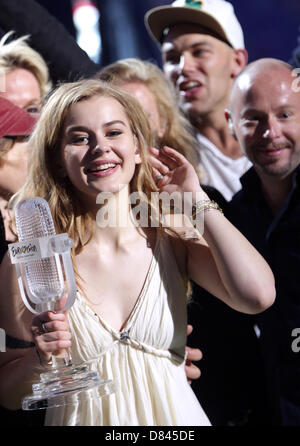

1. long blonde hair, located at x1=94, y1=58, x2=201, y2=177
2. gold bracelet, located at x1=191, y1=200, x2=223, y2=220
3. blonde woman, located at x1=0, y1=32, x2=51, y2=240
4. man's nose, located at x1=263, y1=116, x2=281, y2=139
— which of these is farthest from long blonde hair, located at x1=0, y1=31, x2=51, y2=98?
gold bracelet, located at x1=191, y1=200, x2=223, y2=220

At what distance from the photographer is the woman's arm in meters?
1.37

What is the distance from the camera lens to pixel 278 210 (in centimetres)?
186

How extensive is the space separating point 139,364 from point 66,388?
0.71 ft

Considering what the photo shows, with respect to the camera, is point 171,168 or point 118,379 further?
point 171,168

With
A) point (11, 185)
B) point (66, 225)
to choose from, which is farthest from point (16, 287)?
point (11, 185)

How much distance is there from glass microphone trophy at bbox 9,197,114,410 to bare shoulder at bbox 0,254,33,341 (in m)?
0.12

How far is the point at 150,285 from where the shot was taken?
1.47m

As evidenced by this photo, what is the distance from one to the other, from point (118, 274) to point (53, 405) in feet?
1.15

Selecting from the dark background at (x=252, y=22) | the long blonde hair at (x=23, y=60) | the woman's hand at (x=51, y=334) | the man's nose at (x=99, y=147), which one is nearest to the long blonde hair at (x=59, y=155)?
the man's nose at (x=99, y=147)

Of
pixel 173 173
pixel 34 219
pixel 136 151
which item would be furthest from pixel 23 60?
pixel 34 219

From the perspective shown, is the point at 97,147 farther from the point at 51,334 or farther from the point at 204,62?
the point at 204,62

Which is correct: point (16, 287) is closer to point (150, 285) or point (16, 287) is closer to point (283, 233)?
point (150, 285)

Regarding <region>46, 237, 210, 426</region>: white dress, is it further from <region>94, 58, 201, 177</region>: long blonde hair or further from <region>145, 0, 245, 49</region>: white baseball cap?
<region>145, 0, 245, 49</region>: white baseball cap

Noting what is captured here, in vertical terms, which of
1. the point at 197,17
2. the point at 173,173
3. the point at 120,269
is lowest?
the point at 120,269
